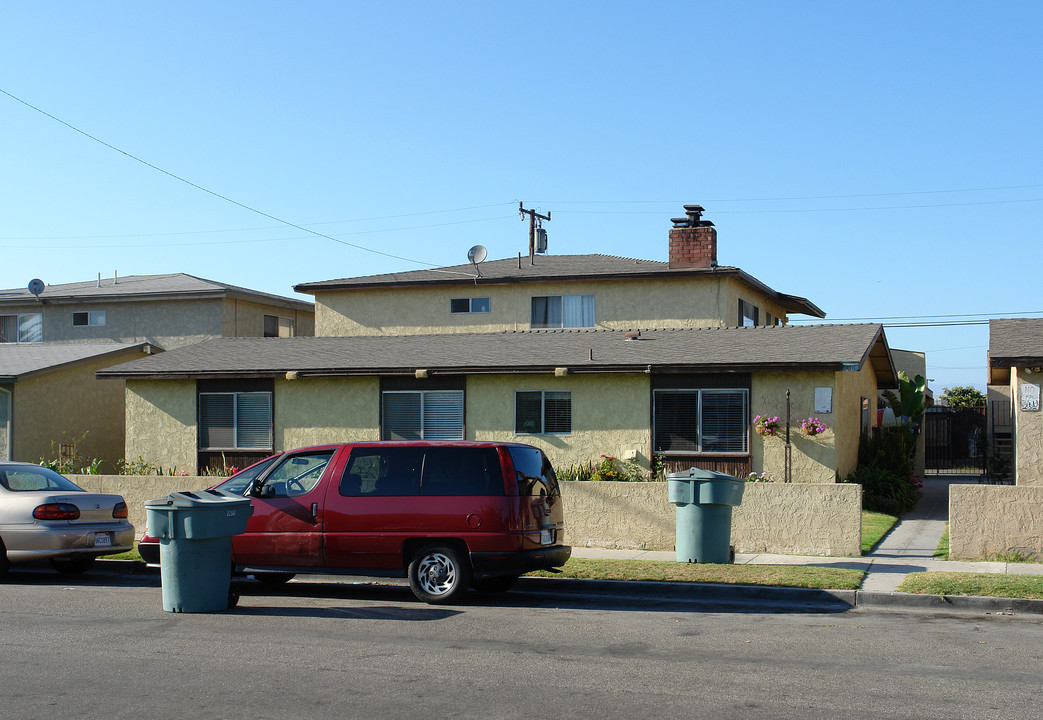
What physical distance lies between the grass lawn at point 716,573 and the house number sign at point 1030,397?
4507 millimetres

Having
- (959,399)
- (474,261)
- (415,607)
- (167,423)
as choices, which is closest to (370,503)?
(415,607)

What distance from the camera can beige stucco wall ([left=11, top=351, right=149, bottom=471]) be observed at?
24.6m

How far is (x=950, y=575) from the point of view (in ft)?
39.8

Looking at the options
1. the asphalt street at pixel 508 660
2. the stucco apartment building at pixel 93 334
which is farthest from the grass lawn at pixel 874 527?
the stucco apartment building at pixel 93 334

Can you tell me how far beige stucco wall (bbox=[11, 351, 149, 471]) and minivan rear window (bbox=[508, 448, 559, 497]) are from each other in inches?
653

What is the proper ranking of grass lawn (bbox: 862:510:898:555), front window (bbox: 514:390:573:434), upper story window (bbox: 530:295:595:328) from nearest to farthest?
1. grass lawn (bbox: 862:510:898:555)
2. front window (bbox: 514:390:573:434)
3. upper story window (bbox: 530:295:595:328)

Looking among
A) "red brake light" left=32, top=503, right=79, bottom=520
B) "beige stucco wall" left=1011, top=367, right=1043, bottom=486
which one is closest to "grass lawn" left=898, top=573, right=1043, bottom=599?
"beige stucco wall" left=1011, top=367, right=1043, bottom=486

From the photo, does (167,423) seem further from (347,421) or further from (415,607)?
(415,607)

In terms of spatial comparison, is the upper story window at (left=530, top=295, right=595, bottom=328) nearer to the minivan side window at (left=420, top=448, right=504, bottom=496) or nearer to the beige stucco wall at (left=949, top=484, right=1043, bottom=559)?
the beige stucco wall at (left=949, top=484, right=1043, bottom=559)

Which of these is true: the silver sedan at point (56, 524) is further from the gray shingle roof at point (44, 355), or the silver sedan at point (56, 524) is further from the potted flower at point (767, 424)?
the gray shingle roof at point (44, 355)

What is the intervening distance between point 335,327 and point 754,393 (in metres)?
14.9

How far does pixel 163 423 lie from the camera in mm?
22953

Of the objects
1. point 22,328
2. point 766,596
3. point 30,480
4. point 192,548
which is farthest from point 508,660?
point 22,328

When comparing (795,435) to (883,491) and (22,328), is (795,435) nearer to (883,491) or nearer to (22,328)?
(883,491)
